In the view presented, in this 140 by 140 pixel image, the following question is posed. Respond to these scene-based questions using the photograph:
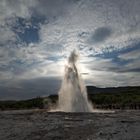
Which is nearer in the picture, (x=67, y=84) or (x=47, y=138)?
(x=47, y=138)

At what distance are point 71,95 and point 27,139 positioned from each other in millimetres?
36584

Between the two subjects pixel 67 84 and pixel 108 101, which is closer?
pixel 67 84

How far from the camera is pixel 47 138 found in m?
19.2

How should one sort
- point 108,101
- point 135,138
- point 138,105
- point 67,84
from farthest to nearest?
point 108,101
point 138,105
point 67,84
point 135,138

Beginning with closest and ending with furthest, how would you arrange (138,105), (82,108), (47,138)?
1. (47,138)
2. (82,108)
3. (138,105)

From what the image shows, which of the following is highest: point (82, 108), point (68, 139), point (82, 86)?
point (82, 86)

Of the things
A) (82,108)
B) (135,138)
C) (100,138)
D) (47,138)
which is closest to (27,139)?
(47,138)

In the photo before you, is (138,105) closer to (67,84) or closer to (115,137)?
(67,84)

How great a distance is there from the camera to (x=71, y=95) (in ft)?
182

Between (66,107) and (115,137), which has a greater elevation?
(66,107)

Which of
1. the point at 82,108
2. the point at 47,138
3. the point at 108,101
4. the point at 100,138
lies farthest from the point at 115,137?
the point at 108,101

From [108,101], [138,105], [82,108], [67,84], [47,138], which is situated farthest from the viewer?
[108,101]

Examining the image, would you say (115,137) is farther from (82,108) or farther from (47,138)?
(82,108)

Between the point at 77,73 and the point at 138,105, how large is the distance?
1637 inches
